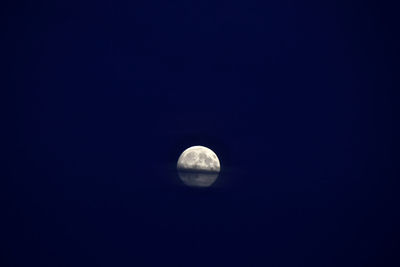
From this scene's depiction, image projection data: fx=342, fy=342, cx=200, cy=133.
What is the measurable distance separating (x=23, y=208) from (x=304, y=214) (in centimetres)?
521

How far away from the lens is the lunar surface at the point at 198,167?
627cm

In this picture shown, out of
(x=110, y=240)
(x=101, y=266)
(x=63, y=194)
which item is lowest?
(x=101, y=266)

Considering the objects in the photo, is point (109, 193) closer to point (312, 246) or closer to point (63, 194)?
point (63, 194)

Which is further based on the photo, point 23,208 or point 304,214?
point 304,214

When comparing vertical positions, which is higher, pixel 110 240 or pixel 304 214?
pixel 304 214

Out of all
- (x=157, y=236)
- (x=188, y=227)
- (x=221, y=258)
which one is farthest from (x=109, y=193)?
(x=221, y=258)

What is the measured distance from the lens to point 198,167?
630 cm

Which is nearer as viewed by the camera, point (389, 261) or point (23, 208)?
point (23, 208)

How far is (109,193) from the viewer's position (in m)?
6.28

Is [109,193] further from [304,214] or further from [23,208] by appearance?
[304,214]

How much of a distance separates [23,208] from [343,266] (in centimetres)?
613

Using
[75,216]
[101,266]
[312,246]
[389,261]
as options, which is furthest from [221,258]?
[389,261]

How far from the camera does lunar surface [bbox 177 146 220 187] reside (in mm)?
6266

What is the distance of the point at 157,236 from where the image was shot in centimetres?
645
